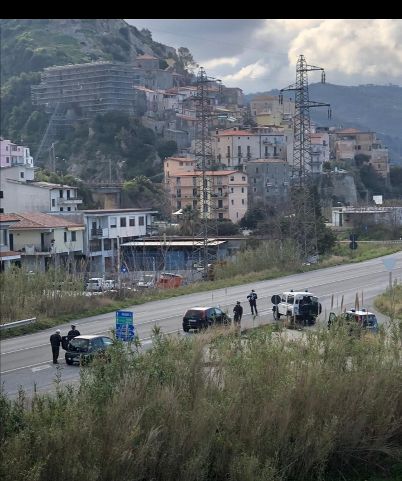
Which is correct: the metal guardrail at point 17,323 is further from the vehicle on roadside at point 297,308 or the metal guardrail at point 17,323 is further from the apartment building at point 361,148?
the apartment building at point 361,148

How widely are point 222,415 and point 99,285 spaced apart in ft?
30.9

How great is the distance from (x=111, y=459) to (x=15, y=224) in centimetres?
1494

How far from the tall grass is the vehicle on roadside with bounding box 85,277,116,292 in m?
7.69

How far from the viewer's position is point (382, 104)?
55062 millimetres

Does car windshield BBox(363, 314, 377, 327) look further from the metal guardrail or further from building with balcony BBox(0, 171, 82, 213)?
building with balcony BBox(0, 171, 82, 213)

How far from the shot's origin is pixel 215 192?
25328mm

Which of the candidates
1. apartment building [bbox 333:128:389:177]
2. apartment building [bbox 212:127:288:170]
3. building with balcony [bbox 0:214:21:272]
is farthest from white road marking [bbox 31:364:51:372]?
apartment building [bbox 333:128:389:177]

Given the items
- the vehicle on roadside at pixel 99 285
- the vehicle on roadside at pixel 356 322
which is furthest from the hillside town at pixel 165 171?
the vehicle on roadside at pixel 356 322

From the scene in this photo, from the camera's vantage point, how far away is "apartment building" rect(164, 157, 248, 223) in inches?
965

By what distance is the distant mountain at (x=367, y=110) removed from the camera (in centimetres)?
4538

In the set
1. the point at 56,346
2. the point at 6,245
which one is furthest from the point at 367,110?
the point at 56,346

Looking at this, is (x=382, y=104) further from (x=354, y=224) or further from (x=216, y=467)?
(x=216, y=467)

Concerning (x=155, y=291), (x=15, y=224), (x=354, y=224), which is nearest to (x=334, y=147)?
(x=354, y=224)

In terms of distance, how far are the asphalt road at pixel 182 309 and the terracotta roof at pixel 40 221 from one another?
6783 millimetres
